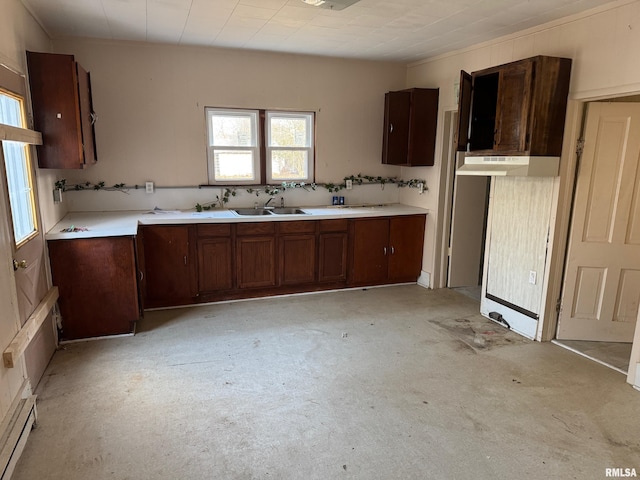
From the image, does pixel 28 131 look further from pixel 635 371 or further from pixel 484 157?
pixel 635 371

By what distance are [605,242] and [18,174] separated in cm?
432

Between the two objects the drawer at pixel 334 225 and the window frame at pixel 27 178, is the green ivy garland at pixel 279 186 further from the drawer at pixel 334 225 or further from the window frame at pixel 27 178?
the window frame at pixel 27 178

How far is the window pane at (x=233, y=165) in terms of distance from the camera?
4.80m

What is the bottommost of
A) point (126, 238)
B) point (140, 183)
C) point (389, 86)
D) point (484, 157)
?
point (126, 238)

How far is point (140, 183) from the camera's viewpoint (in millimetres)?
4527

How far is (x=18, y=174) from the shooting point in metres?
2.75

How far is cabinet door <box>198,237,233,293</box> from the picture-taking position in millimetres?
4266

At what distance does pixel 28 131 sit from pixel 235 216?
76.7 inches

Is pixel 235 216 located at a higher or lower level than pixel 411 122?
lower

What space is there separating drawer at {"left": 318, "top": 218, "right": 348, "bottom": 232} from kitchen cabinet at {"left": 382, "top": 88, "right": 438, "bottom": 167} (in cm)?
106

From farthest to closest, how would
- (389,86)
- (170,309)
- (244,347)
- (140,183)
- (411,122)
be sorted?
1. (389,86)
2. (411,122)
3. (140,183)
4. (170,309)
5. (244,347)

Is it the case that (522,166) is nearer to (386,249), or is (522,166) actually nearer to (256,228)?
(386,249)

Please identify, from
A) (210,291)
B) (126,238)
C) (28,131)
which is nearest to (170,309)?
(210,291)

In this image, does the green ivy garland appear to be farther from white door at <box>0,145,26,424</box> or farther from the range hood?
white door at <box>0,145,26,424</box>
